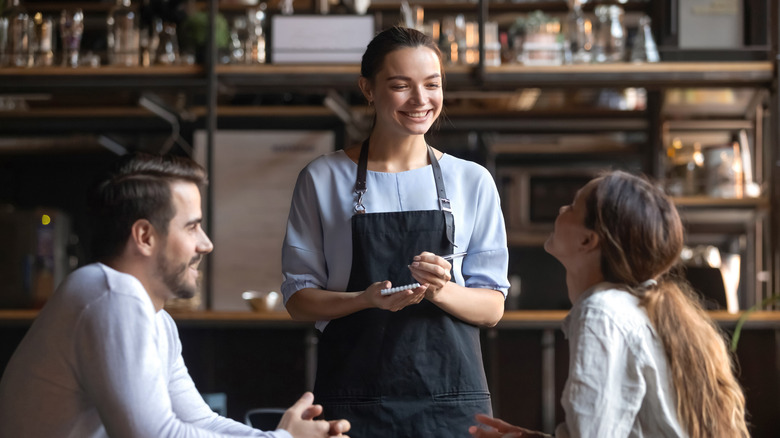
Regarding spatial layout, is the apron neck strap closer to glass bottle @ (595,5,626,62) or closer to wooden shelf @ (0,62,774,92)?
wooden shelf @ (0,62,774,92)

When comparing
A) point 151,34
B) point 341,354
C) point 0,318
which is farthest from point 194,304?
point 341,354

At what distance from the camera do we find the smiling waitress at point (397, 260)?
1.70 metres

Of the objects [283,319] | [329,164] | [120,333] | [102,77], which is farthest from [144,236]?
[102,77]

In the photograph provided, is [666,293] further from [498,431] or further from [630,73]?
[630,73]

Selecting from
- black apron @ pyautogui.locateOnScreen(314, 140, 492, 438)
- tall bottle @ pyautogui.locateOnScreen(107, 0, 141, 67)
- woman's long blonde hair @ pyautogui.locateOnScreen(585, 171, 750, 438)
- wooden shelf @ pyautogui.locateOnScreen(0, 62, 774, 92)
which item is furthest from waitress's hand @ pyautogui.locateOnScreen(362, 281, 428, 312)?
tall bottle @ pyautogui.locateOnScreen(107, 0, 141, 67)

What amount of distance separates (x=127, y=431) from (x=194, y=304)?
9.73 ft

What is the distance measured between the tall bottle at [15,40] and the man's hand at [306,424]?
3.34 m

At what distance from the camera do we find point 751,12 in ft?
13.5

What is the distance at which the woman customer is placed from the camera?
4.75 feet

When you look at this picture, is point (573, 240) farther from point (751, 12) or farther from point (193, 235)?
point (751, 12)

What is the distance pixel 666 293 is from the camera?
5.18ft

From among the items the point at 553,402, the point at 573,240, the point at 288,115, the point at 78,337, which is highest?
the point at 288,115

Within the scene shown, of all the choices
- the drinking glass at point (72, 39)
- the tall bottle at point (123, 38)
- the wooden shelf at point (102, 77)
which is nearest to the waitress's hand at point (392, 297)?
the wooden shelf at point (102, 77)

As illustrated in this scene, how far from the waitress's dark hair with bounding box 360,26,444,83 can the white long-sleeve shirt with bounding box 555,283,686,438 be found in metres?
0.62
